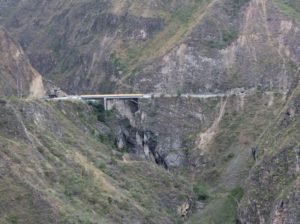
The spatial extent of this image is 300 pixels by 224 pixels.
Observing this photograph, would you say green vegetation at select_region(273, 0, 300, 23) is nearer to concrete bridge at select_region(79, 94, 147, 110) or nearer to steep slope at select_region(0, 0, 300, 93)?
steep slope at select_region(0, 0, 300, 93)

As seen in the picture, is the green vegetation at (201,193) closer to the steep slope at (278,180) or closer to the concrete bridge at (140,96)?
the steep slope at (278,180)

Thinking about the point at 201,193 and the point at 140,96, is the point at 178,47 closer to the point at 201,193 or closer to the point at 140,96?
the point at 140,96

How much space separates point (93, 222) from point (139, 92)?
55.2 meters

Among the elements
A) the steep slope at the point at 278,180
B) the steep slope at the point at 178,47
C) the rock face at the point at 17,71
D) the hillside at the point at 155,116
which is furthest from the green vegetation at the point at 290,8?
the steep slope at the point at 278,180

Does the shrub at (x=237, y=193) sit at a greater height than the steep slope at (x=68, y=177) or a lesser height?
lesser

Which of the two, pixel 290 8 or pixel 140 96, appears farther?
pixel 290 8

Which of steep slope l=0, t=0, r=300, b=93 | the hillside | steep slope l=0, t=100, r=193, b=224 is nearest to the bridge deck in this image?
the hillside

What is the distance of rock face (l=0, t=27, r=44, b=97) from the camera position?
464ft

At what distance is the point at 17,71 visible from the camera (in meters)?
144

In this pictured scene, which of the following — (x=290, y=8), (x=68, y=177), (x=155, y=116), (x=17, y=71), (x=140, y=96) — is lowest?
(x=155, y=116)

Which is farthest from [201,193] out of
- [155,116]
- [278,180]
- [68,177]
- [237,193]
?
[155,116]

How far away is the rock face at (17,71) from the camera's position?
14150cm

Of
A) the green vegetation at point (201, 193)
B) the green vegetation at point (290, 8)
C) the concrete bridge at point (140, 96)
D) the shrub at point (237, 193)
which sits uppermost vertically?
the green vegetation at point (290, 8)

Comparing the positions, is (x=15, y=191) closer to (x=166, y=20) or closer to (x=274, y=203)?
(x=274, y=203)
